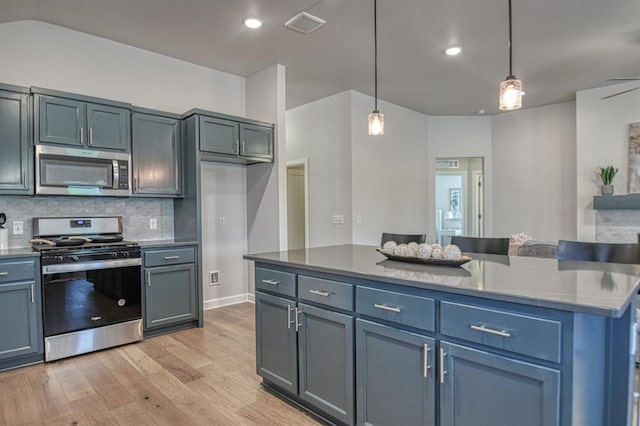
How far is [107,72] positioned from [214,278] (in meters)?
2.52

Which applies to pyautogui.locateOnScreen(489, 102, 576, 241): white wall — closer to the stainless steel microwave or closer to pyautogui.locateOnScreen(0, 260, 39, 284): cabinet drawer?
the stainless steel microwave

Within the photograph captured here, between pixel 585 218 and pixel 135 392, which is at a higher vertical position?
pixel 585 218

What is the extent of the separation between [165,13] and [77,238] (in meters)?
2.11

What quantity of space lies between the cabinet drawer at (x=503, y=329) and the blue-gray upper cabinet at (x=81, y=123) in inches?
129

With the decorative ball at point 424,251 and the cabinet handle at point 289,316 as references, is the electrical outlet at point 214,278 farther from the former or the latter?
the decorative ball at point 424,251

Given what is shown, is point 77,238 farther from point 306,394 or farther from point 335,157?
point 335,157

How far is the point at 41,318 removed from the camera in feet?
9.55

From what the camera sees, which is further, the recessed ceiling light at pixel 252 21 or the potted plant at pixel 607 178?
the potted plant at pixel 607 178

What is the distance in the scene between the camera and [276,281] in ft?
7.61

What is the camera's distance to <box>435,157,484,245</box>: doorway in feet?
24.3

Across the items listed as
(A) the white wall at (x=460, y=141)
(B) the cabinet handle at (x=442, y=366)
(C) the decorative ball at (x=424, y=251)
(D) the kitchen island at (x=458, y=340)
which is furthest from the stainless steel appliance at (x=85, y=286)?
(A) the white wall at (x=460, y=141)

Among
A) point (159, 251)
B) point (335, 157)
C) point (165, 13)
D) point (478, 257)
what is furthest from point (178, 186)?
point (478, 257)

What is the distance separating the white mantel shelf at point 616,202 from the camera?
15.8ft

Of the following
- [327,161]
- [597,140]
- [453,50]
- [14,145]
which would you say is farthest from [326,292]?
[597,140]
